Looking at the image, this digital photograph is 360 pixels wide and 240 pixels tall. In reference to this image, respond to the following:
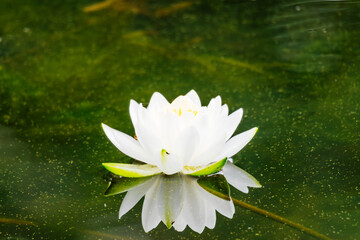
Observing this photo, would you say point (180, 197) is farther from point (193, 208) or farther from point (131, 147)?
point (131, 147)

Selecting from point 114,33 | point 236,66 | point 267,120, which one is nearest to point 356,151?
point 267,120

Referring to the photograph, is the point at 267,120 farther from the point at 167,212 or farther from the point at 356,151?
the point at 167,212

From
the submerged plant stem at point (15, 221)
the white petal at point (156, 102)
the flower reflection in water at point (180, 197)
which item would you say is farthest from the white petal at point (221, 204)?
the submerged plant stem at point (15, 221)

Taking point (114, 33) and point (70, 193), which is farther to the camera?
point (114, 33)

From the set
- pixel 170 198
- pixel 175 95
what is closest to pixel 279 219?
pixel 170 198

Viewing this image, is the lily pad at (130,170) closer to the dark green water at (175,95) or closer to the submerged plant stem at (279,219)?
the dark green water at (175,95)

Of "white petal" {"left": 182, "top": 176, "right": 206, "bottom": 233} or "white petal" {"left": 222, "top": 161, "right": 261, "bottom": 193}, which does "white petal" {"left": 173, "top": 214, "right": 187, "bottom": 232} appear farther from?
"white petal" {"left": 222, "top": 161, "right": 261, "bottom": 193}
